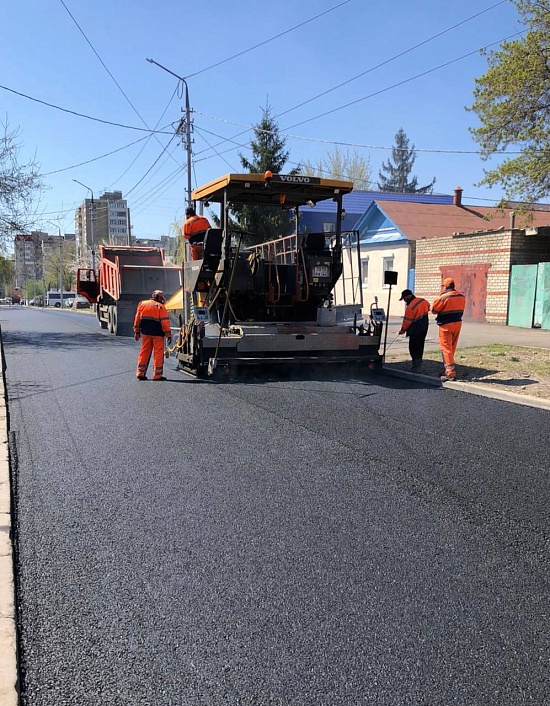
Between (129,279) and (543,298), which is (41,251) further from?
(543,298)

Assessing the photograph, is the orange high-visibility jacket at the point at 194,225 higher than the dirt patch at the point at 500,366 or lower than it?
higher

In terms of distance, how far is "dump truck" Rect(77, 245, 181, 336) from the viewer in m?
19.8

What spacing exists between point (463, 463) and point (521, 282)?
1461 cm

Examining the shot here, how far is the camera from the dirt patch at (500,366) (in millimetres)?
9164

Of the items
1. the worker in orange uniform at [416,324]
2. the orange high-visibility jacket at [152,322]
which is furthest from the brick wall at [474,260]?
the orange high-visibility jacket at [152,322]

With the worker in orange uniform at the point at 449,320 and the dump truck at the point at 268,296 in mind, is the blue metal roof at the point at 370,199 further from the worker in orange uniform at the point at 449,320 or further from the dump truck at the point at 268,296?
the worker in orange uniform at the point at 449,320

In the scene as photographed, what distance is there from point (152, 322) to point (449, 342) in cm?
464

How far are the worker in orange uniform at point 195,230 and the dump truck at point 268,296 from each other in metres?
0.24

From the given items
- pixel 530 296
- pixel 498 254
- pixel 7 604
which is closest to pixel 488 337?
pixel 530 296

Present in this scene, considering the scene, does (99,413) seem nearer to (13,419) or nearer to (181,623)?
(13,419)

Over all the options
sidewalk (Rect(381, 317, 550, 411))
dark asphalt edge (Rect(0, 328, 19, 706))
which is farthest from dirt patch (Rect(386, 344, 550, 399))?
dark asphalt edge (Rect(0, 328, 19, 706))

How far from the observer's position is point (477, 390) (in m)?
8.99

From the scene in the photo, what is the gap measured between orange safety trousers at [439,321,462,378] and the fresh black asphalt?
255 centimetres

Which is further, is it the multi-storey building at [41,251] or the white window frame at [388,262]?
the white window frame at [388,262]
